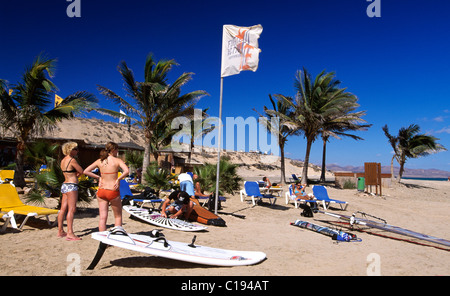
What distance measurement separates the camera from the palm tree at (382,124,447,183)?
24781 millimetres

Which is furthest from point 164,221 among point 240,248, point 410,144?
point 410,144

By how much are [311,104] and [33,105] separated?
16740mm

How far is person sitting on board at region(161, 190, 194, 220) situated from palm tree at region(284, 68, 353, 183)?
14258 millimetres

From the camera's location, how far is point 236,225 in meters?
6.91

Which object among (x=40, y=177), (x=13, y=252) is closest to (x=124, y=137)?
(x=40, y=177)

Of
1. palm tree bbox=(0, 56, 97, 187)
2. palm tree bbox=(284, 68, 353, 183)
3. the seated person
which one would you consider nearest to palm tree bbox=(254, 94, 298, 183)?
palm tree bbox=(284, 68, 353, 183)

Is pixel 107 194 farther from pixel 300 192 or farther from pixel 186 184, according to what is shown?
pixel 300 192

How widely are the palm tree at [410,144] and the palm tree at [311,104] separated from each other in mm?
9677

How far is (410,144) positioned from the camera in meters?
25.4

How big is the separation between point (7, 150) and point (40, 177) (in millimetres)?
16846

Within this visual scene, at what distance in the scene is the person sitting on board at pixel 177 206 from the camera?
6.43 meters

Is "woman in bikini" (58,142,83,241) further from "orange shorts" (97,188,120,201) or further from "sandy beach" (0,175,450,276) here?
A: "orange shorts" (97,188,120,201)
